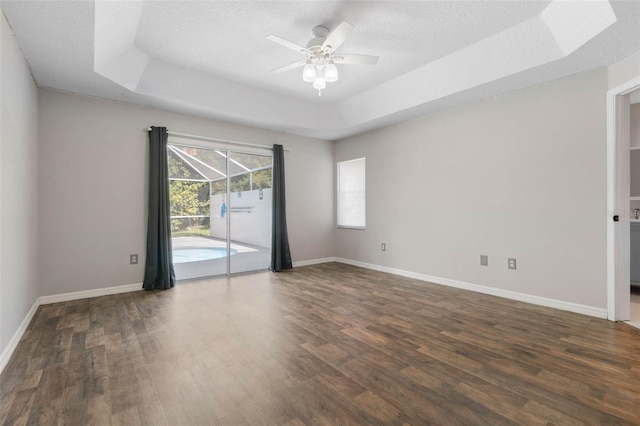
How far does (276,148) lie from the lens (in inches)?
212

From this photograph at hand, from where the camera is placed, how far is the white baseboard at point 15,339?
6.93ft

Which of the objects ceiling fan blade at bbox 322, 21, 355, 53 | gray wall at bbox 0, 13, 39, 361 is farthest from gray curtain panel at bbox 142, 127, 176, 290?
ceiling fan blade at bbox 322, 21, 355, 53

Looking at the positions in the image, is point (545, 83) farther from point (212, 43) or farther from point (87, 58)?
point (87, 58)

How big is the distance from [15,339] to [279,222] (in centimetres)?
353

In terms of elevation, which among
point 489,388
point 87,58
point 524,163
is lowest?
point 489,388

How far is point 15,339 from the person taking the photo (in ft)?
7.92

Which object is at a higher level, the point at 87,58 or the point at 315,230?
the point at 87,58

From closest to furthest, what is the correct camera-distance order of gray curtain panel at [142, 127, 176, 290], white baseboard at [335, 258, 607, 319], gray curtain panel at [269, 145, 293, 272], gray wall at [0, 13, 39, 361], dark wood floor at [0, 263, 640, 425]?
1. dark wood floor at [0, 263, 640, 425]
2. gray wall at [0, 13, 39, 361]
3. white baseboard at [335, 258, 607, 319]
4. gray curtain panel at [142, 127, 176, 290]
5. gray curtain panel at [269, 145, 293, 272]

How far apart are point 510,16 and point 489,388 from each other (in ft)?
10.3

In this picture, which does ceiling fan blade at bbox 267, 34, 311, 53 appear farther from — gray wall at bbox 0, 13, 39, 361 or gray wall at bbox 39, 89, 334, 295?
gray wall at bbox 39, 89, 334, 295

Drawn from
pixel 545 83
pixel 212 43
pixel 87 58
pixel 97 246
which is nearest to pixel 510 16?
pixel 545 83

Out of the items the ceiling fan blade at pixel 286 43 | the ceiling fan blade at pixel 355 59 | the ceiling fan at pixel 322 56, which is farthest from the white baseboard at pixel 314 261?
the ceiling fan blade at pixel 286 43

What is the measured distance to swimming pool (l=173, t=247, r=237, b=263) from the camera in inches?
187

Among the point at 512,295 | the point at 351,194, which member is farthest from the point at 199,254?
the point at 512,295
